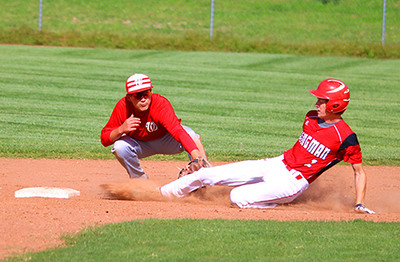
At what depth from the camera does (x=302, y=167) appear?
22.0ft

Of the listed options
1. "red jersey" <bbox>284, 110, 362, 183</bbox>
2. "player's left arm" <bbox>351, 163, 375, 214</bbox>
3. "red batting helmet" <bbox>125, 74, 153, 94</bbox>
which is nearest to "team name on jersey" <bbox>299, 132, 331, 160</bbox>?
"red jersey" <bbox>284, 110, 362, 183</bbox>

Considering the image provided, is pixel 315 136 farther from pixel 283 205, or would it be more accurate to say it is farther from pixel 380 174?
pixel 380 174

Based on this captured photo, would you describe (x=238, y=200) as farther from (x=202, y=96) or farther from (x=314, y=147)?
(x=202, y=96)

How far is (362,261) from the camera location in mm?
4566

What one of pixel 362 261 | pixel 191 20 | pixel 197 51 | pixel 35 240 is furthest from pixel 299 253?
pixel 191 20

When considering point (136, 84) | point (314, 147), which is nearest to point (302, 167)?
point (314, 147)

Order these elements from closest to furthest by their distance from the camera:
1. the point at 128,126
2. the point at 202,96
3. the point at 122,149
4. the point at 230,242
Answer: the point at 230,242
the point at 128,126
the point at 122,149
the point at 202,96

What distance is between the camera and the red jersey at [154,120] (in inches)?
271

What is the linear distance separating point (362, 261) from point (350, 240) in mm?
510

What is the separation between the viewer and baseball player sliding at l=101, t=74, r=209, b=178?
678cm

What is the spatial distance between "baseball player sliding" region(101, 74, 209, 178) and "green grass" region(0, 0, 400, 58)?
50.2 ft

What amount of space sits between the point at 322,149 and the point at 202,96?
875 centimetres

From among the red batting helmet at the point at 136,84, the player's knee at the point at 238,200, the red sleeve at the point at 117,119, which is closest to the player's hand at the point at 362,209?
the player's knee at the point at 238,200

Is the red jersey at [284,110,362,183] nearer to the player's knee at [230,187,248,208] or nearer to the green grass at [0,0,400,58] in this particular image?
the player's knee at [230,187,248,208]
